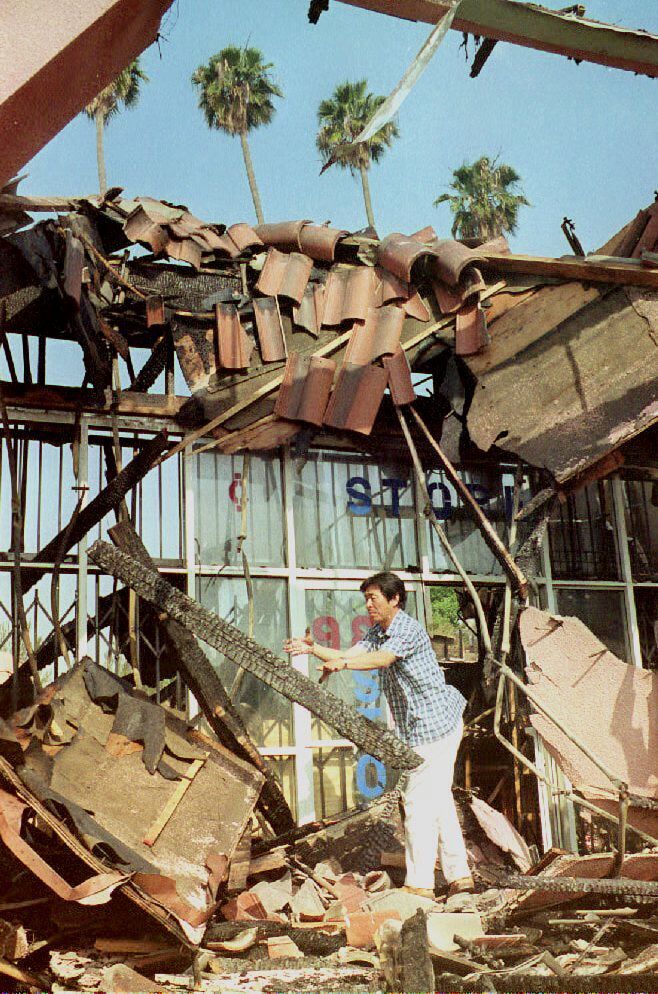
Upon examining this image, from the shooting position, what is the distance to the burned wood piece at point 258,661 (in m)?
5.72

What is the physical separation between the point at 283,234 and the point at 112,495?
2.68 metres

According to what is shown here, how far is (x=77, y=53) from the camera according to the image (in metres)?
2.63

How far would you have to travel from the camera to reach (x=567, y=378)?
7625 millimetres

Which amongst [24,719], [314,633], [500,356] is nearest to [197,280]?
[500,356]

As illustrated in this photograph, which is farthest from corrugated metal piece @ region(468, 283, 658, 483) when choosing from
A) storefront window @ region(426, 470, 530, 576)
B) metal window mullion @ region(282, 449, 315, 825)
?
metal window mullion @ region(282, 449, 315, 825)

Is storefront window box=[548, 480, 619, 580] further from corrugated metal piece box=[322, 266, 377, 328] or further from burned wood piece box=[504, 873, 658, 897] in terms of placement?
burned wood piece box=[504, 873, 658, 897]

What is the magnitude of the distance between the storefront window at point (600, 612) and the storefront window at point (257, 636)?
110 inches

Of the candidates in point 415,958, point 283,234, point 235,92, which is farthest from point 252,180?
point 415,958

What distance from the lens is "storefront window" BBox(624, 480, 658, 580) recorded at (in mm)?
9461

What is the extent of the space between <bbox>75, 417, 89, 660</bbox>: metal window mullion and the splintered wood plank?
174 centimetres

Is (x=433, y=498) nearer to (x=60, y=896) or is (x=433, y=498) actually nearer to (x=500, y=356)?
(x=500, y=356)

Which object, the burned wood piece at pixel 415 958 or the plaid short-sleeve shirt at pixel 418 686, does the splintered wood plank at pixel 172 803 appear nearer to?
the plaid short-sleeve shirt at pixel 418 686

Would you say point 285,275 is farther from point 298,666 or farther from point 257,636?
point 298,666

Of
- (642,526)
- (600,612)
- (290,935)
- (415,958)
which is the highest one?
(642,526)
